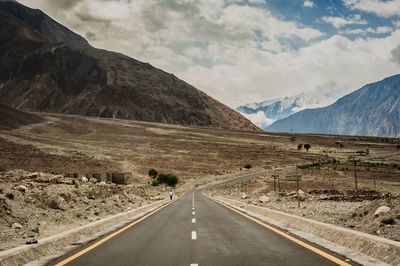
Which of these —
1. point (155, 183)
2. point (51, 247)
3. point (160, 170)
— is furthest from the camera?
point (160, 170)

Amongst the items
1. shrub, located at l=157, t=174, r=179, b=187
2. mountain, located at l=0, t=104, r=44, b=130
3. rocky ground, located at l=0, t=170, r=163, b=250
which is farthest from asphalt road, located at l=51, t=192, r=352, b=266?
mountain, located at l=0, t=104, r=44, b=130

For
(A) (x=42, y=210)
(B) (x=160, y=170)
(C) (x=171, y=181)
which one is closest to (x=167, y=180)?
(C) (x=171, y=181)

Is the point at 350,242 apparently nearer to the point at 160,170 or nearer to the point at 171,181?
Result: the point at 171,181

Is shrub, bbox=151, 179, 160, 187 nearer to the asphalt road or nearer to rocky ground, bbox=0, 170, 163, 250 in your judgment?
rocky ground, bbox=0, 170, 163, 250

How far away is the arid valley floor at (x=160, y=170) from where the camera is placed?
22.2m

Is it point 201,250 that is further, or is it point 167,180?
point 167,180

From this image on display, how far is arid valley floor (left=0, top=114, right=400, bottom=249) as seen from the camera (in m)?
22.2

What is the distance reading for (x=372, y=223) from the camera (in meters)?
16.9

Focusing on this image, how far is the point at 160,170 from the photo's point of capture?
132375mm

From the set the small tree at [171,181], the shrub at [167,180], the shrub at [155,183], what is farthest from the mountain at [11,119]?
the small tree at [171,181]

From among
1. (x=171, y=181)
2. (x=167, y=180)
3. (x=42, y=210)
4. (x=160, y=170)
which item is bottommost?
(x=171, y=181)

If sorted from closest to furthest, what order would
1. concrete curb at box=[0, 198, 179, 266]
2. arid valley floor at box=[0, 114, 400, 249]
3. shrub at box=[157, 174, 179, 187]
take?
concrete curb at box=[0, 198, 179, 266] → arid valley floor at box=[0, 114, 400, 249] → shrub at box=[157, 174, 179, 187]

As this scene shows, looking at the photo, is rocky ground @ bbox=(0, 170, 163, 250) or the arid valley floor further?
the arid valley floor

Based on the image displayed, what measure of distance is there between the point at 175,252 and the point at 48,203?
14.7 metres
